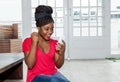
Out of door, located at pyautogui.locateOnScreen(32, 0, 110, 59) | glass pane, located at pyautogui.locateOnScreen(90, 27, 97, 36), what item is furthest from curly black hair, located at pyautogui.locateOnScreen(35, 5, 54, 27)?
glass pane, located at pyautogui.locateOnScreen(90, 27, 97, 36)

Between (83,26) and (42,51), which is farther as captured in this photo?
(83,26)

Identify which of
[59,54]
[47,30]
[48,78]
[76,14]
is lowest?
[48,78]

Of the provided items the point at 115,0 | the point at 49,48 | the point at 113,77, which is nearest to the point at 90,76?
the point at 113,77

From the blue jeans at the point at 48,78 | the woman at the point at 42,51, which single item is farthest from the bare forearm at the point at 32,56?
the blue jeans at the point at 48,78

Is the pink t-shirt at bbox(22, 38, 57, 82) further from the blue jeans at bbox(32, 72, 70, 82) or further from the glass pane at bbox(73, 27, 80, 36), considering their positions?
the glass pane at bbox(73, 27, 80, 36)

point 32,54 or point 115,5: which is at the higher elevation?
point 115,5

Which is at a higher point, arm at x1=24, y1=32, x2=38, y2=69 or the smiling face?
the smiling face

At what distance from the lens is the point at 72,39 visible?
5.89 m

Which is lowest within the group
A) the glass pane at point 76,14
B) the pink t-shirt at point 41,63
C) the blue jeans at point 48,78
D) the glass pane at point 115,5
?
the blue jeans at point 48,78

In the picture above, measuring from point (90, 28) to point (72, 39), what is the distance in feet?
1.65

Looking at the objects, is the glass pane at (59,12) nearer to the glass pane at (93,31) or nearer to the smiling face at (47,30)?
the glass pane at (93,31)

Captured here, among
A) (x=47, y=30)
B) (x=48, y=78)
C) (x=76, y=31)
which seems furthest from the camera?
(x=76, y=31)

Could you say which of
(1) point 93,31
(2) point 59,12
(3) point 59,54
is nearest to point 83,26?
(1) point 93,31

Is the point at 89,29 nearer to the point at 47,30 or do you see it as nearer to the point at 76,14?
the point at 76,14
